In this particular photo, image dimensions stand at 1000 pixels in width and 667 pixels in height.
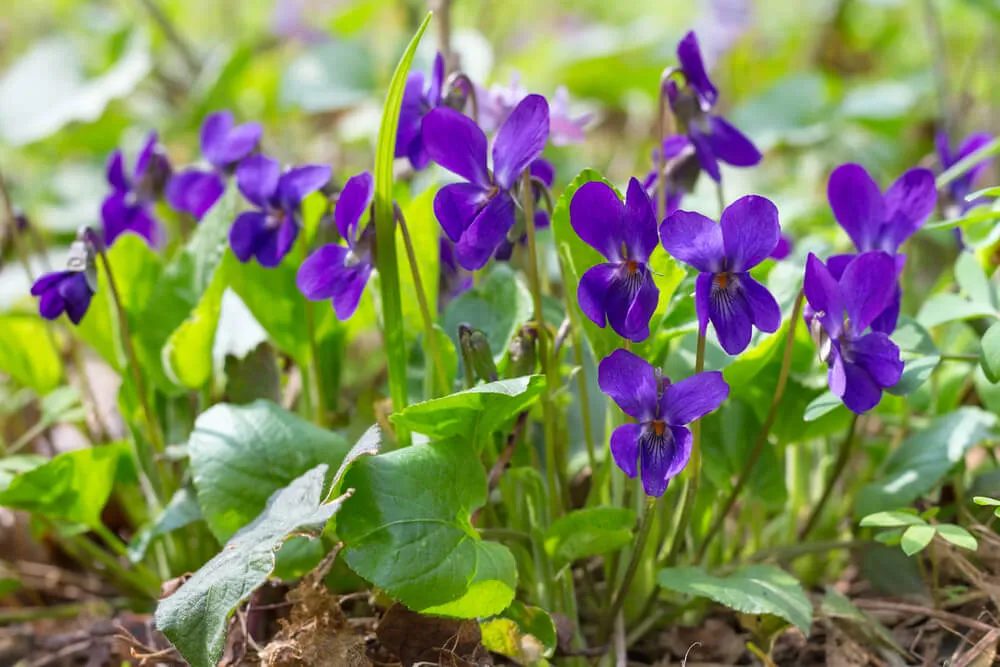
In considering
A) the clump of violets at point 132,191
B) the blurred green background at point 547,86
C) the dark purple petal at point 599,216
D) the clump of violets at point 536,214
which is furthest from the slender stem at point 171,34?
the dark purple petal at point 599,216

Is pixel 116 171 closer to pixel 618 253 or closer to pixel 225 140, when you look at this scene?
pixel 225 140

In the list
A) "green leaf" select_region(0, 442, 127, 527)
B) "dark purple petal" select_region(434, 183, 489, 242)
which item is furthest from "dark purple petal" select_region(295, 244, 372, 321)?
"green leaf" select_region(0, 442, 127, 527)

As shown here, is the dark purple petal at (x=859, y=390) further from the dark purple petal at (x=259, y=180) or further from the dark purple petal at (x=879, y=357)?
the dark purple petal at (x=259, y=180)

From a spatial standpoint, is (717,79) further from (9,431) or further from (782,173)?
(9,431)

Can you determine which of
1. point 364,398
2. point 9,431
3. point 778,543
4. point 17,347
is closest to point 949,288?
point 778,543

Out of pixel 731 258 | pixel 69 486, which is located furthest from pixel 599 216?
pixel 69 486
